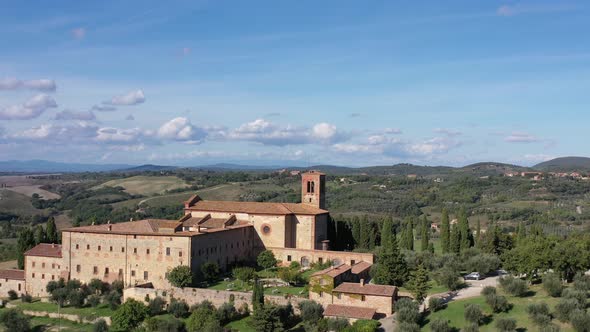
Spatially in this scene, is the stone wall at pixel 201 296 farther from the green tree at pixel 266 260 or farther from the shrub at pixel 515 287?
the shrub at pixel 515 287

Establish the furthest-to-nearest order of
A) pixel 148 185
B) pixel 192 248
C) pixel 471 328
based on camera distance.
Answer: pixel 148 185 → pixel 192 248 → pixel 471 328

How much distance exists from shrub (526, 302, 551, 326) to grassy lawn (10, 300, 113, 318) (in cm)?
2839

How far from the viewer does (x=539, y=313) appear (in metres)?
36.6

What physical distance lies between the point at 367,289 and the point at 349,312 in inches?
107

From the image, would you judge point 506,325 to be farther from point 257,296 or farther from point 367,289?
point 257,296

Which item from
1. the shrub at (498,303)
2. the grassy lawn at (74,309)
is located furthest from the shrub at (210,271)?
the shrub at (498,303)

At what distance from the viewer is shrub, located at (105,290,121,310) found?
149 feet

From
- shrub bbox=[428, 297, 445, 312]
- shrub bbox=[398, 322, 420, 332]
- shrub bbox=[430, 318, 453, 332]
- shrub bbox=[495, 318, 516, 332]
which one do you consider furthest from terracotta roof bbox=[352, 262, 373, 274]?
shrub bbox=[495, 318, 516, 332]

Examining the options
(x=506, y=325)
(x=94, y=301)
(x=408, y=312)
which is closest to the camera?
(x=506, y=325)

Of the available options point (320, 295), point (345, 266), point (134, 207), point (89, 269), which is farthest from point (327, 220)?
point (134, 207)

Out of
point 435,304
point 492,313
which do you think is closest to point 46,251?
point 435,304

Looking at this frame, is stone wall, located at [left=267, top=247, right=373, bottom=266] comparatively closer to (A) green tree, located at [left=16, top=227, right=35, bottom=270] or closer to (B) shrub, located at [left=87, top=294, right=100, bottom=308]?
(B) shrub, located at [left=87, top=294, right=100, bottom=308]

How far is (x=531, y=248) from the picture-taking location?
153 ft

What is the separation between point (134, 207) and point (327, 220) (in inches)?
3070
